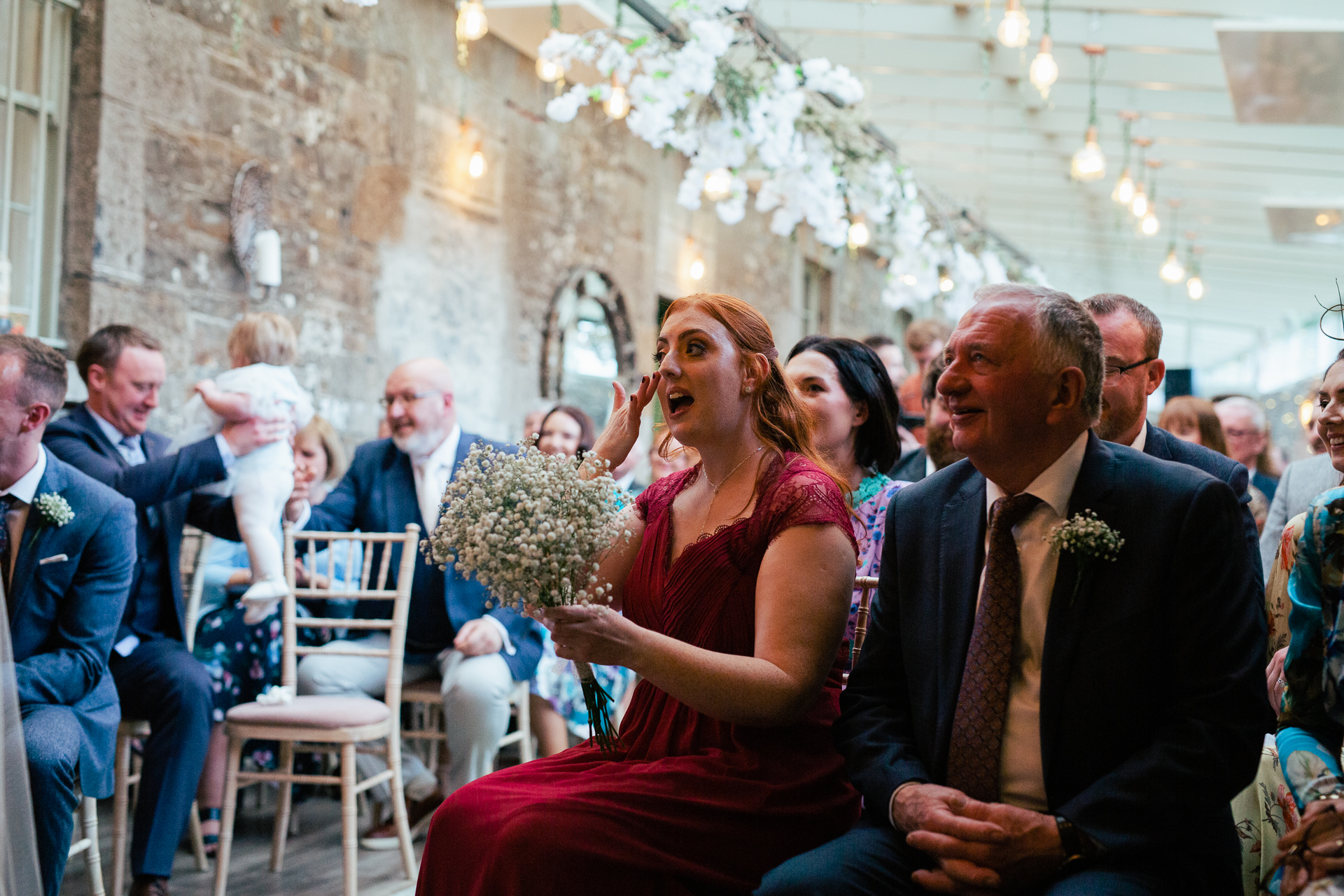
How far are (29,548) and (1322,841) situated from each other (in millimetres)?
3109

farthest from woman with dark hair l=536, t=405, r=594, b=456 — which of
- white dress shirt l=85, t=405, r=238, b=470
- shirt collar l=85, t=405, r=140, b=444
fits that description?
shirt collar l=85, t=405, r=140, b=444

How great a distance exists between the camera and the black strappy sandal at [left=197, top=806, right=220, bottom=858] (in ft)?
14.3

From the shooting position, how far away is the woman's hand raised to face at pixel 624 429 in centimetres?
265

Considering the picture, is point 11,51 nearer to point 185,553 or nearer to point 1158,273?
point 185,553

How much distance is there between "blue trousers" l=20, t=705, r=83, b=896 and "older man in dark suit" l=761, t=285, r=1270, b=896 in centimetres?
204

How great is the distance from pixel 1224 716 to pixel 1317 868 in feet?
0.84

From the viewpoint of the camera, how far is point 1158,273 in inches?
766

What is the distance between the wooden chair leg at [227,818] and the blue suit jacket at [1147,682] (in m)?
2.43

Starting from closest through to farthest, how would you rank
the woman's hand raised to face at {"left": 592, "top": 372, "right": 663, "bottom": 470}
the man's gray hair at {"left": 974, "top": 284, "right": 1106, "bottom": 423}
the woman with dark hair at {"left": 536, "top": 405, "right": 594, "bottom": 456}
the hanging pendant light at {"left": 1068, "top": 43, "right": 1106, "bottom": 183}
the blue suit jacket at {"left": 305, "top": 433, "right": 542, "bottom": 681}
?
the man's gray hair at {"left": 974, "top": 284, "right": 1106, "bottom": 423}
the woman's hand raised to face at {"left": 592, "top": 372, "right": 663, "bottom": 470}
the blue suit jacket at {"left": 305, "top": 433, "right": 542, "bottom": 681}
the woman with dark hair at {"left": 536, "top": 405, "right": 594, "bottom": 456}
the hanging pendant light at {"left": 1068, "top": 43, "right": 1106, "bottom": 183}

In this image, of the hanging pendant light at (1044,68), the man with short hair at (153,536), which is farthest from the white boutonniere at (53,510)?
the hanging pendant light at (1044,68)

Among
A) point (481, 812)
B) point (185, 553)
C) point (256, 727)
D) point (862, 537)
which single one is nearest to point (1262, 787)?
point (862, 537)

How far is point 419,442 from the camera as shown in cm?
486

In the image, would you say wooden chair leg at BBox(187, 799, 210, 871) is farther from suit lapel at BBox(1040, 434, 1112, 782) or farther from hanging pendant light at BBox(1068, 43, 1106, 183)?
hanging pendant light at BBox(1068, 43, 1106, 183)

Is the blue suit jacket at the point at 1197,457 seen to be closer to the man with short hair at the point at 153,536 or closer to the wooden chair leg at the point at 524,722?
the wooden chair leg at the point at 524,722
